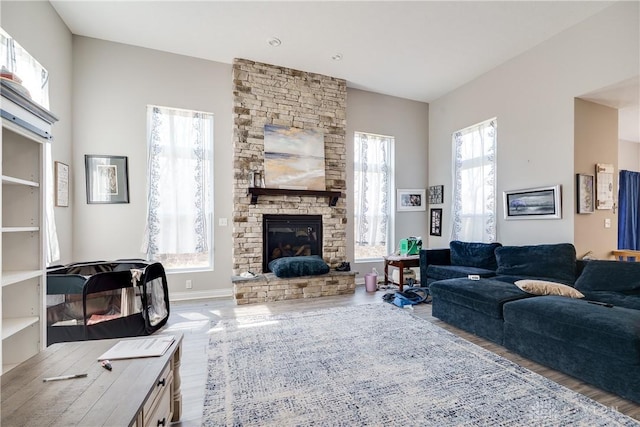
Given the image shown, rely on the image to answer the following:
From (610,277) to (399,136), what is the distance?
386 centimetres

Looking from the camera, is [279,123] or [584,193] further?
[279,123]

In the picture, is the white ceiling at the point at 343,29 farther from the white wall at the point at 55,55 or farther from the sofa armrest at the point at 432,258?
the sofa armrest at the point at 432,258

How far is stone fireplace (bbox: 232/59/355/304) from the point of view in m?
4.43

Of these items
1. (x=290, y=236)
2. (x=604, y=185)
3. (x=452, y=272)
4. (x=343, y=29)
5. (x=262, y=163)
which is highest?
(x=343, y=29)

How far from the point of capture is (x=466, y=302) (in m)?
3.00

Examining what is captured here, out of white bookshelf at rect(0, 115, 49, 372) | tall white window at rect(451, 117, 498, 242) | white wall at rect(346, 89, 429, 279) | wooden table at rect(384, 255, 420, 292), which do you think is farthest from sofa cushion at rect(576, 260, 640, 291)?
white bookshelf at rect(0, 115, 49, 372)

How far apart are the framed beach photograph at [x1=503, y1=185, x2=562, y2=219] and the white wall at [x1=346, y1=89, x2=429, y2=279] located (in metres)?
1.76

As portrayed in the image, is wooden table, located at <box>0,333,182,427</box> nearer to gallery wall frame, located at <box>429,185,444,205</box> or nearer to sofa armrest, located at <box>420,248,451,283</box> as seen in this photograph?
sofa armrest, located at <box>420,248,451,283</box>

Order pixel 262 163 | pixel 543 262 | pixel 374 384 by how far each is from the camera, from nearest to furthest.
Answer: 1. pixel 374 384
2. pixel 543 262
3. pixel 262 163

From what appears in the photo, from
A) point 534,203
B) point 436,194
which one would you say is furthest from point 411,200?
point 534,203

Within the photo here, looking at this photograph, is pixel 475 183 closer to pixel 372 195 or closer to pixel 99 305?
pixel 372 195

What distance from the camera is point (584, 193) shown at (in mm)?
3654

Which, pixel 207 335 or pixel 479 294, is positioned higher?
pixel 479 294

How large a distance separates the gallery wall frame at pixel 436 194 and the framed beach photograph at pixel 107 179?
535 cm
